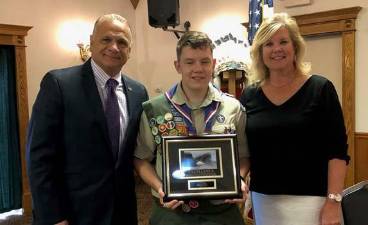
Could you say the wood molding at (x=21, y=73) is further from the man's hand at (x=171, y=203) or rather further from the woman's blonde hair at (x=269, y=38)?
the man's hand at (x=171, y=203)

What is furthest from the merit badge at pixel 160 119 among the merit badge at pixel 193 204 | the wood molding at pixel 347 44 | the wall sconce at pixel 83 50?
the wall sconce at pixel 83 50

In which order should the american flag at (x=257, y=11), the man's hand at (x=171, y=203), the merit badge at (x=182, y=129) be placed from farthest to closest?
the american flag at (x=257, y=11)
the merit badge at (x=182, y=129)
the man's hand at (x=171, y=203)

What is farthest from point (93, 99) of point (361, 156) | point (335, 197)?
point (361, 156)

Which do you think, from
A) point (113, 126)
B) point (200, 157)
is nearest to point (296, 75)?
point (200, 157)

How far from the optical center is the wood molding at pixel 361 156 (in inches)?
188

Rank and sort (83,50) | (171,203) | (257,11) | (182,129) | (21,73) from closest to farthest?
(171,203), (182,129), (257,11), (21,73), (83,50)

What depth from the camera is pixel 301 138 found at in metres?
1.84

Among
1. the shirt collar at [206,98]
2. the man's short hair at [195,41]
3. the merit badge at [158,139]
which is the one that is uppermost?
the man's short hair at [195,41]

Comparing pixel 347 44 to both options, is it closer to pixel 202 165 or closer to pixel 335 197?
pixel 335 197

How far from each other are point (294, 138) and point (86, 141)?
2.92ft

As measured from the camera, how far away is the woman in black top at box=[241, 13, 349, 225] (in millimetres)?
1821

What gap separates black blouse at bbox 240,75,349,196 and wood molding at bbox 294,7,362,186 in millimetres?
3166

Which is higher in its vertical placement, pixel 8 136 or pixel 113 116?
pixel 113 116

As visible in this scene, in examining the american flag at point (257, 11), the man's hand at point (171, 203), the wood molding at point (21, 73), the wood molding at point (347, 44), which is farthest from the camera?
the wood molding at point (21, 73)
